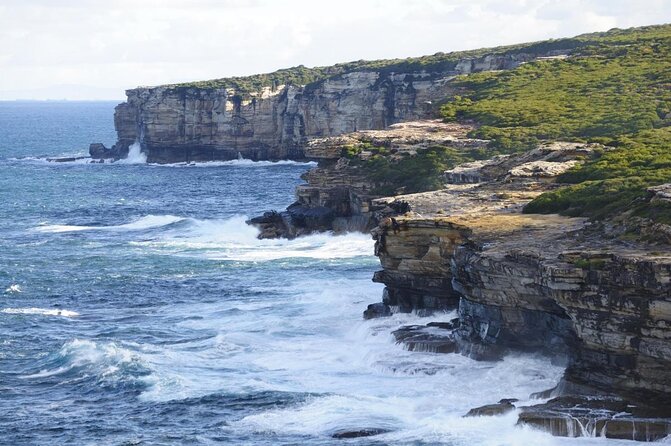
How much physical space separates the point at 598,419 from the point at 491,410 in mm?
4085

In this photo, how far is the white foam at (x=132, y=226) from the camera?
105 metres

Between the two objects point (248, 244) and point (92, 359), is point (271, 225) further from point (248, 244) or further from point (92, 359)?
point (92, 359)

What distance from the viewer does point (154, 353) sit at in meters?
57.0

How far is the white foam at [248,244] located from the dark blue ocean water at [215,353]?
8.8 inches

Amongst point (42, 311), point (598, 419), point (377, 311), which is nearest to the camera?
point (598, 419)

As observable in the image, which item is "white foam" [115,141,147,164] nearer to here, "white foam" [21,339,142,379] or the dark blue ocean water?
the dark blue ocean water

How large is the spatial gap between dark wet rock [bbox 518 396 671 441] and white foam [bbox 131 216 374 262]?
42.0 m

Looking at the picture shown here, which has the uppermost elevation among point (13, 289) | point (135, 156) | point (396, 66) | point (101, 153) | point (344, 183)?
point (396, 66)

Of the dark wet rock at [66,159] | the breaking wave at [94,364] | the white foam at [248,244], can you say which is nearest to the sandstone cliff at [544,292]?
the breaking wave at [94,364]

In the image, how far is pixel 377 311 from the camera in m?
60.5

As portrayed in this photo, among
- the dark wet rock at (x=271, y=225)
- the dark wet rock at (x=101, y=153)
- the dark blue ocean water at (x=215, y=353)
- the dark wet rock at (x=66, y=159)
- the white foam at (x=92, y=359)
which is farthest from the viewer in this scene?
the dark wet rock at (x=101, y=153)

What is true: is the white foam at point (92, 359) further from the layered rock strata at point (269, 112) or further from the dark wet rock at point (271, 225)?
the layered rock strata at point (269, 112)

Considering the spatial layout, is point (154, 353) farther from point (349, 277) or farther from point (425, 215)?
point (349, 277)

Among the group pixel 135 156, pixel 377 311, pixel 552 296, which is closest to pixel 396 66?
pixel 135 156
